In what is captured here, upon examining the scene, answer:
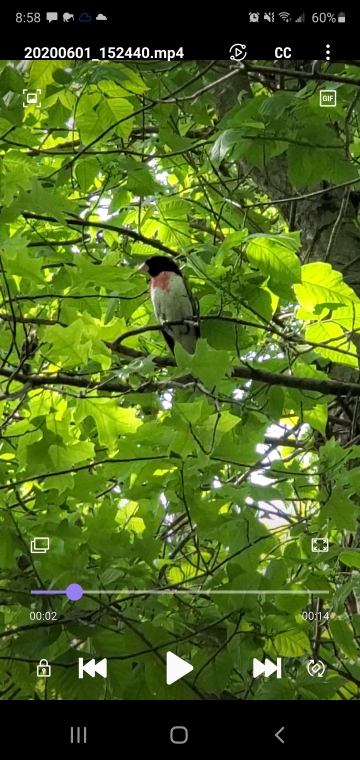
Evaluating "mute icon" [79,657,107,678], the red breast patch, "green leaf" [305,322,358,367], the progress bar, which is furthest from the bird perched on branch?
"mute icon" [79,657,107,678]

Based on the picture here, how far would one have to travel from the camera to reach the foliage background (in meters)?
1.07

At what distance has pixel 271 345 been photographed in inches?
57.9

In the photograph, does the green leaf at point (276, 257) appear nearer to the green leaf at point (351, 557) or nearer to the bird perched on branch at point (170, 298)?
the green leaf at point (351, 557)

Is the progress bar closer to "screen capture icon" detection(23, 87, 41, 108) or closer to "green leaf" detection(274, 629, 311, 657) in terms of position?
"green leaf" detection(274, 629, 311, 657)

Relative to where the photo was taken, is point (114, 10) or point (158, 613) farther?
point (158, 613)

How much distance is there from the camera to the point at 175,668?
3.52ft

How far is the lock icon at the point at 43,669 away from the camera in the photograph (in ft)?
3.46

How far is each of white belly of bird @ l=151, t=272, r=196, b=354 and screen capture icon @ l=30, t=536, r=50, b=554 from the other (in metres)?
0.69
